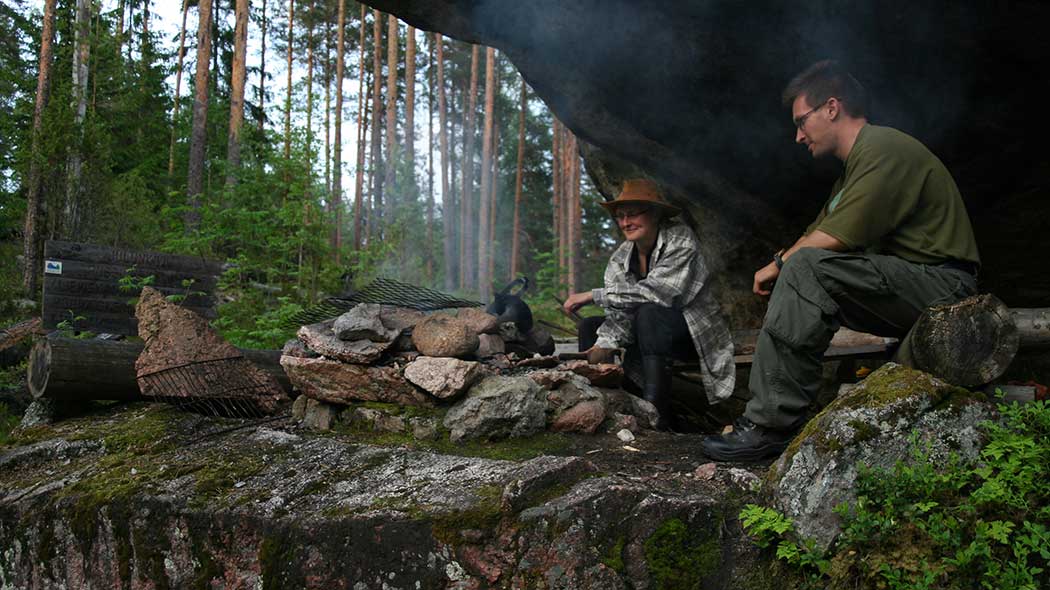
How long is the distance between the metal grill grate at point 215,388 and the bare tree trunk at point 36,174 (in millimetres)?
7932

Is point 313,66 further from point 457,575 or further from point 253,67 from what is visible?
point 457,575

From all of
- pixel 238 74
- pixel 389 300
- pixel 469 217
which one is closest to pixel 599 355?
pixel 389 300

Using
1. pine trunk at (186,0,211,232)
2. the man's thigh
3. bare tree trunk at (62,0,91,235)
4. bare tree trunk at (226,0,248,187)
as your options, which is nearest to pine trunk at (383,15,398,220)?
bare tree trunk at (226,0,248,187)

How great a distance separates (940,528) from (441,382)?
7.98ft

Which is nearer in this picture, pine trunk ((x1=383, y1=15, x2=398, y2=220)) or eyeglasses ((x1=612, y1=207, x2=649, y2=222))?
eyeglasses ((x1=612, y1=207, x2=649, y2=222))

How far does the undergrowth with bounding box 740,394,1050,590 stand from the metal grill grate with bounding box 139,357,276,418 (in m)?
3.44

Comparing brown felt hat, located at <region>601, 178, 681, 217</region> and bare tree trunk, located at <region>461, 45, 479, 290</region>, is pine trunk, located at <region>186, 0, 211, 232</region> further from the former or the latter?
brown felt hat, located at <region>601, 178, 681, 217</region>

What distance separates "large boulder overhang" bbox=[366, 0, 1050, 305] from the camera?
4.32 m

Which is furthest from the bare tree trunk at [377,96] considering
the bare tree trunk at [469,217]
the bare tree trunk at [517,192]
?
the bare tree trunk at [517,192]

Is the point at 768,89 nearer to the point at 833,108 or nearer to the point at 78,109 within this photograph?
the point at 833,108

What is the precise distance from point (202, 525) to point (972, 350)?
3.32m

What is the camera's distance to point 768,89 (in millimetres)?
5020

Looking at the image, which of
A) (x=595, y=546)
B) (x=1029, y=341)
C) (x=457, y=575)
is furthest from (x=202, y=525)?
(x=1029, y=341)

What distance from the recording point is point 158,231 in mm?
13008
